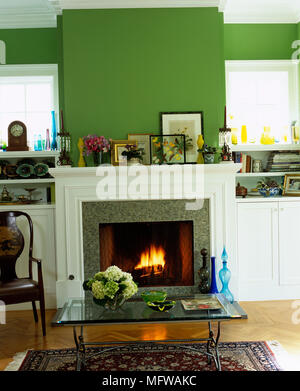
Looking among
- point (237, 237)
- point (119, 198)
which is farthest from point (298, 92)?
point (119, 198)

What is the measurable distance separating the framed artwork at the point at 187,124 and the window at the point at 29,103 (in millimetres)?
1355

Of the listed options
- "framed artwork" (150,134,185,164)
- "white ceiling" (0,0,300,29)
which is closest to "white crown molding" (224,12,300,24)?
"white ceiling" (0,0,300,29)

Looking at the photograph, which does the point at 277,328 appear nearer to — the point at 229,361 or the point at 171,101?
the point at 229,361

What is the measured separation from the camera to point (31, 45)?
483 cm

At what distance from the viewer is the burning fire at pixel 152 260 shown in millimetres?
4414

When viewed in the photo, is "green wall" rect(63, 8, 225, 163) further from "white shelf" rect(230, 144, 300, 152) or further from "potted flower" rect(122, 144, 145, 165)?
"white shelf" rect(230, 144, 300, 152)

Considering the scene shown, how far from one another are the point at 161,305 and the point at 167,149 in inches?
75.0

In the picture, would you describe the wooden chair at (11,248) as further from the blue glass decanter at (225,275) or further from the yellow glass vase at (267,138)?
the yellow glass vase at (267,138)

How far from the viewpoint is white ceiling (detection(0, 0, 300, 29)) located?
4355mm

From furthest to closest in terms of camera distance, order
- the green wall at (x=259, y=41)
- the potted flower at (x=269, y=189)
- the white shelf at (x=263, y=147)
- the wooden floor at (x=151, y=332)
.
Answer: the green wall at (x=259, y=41), the white shelf at (x=263, y=147), the potted flower at (x=269, y=189), the wooden floor at (x=151, y=332)

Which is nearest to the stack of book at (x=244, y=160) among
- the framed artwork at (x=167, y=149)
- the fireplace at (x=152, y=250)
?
the framed artwork at (x=167, y=149)

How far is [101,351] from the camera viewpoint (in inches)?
123

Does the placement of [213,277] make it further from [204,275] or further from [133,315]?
[133,315]

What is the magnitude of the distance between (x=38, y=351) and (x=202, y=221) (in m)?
1.91
